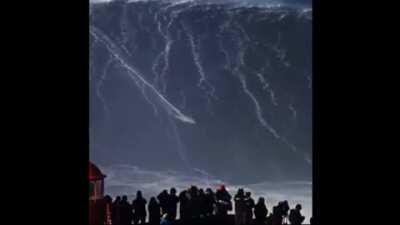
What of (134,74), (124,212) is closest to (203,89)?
(134,74)

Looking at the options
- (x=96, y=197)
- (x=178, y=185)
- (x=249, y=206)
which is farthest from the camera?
(x=178, y=185)

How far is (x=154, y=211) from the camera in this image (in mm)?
8039

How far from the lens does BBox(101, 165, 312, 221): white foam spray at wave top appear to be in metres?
25.5

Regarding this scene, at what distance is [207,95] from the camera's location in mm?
29969

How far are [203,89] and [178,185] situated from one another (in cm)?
534

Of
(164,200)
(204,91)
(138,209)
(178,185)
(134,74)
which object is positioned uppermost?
(134,74)

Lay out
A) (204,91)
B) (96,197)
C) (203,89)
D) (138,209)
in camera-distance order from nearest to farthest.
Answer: (96,197), (138,209), (203,89), (204,91)

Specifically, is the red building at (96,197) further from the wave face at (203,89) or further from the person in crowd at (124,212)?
the wave face at (203,89)

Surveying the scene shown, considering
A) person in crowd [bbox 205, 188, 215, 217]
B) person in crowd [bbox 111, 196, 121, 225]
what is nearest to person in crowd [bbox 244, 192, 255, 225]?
person in crowd [bbox 205, 188, 215, 217]

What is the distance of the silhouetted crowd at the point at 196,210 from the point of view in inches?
305

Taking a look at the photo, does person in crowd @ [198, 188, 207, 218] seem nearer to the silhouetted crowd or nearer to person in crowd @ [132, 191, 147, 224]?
the silhouetted crowd

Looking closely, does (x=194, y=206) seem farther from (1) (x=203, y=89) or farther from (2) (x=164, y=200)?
(1) (x=203, y=89)

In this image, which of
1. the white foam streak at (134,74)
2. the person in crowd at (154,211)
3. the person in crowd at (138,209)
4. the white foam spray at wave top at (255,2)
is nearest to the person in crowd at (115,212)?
the person in crowd at (138,209)
